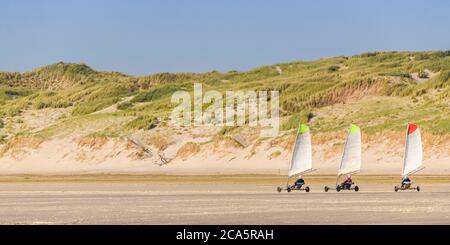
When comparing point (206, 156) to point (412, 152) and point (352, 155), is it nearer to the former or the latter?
point (352, 155)

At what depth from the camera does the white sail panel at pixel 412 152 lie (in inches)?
1651

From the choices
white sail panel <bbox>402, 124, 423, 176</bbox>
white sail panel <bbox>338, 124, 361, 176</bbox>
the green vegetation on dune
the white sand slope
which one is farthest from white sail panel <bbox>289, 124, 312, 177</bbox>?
the green vegetation on dune

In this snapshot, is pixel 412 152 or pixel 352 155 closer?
pixel 412 152

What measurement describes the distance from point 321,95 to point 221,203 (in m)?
45.2

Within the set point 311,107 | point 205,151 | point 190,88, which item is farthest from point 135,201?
point 190,88

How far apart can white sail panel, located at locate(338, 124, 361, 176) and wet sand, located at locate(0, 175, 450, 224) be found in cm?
116

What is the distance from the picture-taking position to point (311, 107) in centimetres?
7394

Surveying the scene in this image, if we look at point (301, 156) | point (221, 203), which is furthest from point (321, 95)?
point (221, 203)

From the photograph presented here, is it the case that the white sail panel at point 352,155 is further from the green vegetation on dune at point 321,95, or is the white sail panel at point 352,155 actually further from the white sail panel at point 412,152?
the green vegetation on dune at point 321,95

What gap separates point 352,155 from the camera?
140ft

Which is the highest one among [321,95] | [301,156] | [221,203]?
[321,95]

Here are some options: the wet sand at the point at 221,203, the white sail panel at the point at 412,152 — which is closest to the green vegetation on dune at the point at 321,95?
the white sail panel at the point at 412,152

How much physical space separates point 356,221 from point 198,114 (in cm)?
5181

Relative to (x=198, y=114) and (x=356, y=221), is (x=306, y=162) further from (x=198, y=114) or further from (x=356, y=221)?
(x=198, y=114)
